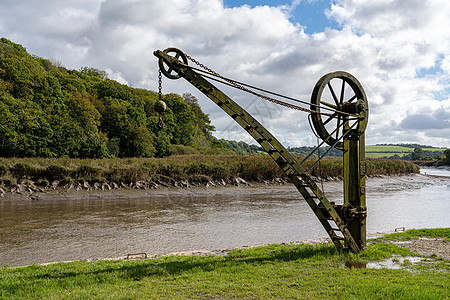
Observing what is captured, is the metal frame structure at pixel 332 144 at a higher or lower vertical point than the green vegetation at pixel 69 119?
lower

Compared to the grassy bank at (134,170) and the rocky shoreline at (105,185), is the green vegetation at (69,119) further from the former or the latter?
the rocky shoreline at (105,185)

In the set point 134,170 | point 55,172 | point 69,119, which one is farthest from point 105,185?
point 69,119

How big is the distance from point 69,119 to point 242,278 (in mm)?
37668

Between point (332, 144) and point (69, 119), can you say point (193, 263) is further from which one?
point (69, 119)

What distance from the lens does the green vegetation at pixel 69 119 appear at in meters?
33.5

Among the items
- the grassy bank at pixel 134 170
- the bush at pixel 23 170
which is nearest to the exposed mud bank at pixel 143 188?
the grassy bank at pixel 134 170

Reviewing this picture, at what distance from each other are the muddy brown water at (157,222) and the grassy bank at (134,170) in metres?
Answer: 2.25

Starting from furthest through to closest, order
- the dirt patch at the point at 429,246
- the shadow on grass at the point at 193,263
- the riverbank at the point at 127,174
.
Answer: the riverbank at the point at 127,174 < the dirt patch at the point at 429,246 < the shadow on grass at the point at 193,263

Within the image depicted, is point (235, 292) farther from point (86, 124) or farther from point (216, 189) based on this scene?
point (86, 124)

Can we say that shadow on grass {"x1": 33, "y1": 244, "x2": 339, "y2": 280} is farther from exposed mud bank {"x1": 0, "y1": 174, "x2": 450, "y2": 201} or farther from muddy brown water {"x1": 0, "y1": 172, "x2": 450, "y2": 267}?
exposed mud bank {"x1": 0, "y1": 174, "x2": 450, "y2": 201}

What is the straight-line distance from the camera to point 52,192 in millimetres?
24875

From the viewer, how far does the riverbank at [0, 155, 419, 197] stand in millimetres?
25453

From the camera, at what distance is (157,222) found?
17234mm

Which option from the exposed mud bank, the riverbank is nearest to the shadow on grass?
the exposed mud bank
